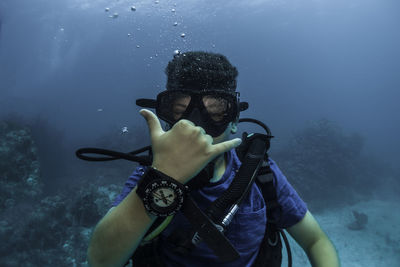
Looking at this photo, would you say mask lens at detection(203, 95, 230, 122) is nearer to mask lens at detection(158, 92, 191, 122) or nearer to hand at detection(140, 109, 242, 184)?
mask lens at detection(158, 92, 191, 122)

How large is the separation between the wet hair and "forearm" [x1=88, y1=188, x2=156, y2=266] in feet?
3.31

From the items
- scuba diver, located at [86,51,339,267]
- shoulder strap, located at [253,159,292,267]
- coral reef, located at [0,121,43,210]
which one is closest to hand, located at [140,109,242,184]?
scuba diver, located at [86,51,339,267]

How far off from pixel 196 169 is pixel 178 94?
0.83 meters

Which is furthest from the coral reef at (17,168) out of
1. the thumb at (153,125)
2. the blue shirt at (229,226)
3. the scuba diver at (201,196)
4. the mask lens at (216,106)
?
the thumb at (153,125)

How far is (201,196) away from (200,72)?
952 mm

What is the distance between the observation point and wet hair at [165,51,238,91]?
182 cm

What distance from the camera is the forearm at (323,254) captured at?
6.70 ft

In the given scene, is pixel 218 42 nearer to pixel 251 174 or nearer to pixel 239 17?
pixel 239 17

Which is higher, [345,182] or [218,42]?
[218,42]

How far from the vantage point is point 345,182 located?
653 inches

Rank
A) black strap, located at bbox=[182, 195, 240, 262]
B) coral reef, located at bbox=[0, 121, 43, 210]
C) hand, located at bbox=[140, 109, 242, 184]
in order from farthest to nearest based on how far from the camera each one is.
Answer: coral reef, located at bbox=[0, 121, 43, 210]
black strap, located at bbox=[182, 195, 240, 262]
hand, located at bbox=[140, 109, 242, 184]

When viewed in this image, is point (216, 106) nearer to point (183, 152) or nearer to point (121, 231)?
point (183, 152)

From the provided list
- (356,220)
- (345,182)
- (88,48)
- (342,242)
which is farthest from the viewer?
(88,48)

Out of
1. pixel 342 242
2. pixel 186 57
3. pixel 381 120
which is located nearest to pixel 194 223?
pixel 186 57
